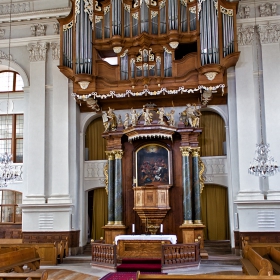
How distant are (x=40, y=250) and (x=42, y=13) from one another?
8408 millimetres


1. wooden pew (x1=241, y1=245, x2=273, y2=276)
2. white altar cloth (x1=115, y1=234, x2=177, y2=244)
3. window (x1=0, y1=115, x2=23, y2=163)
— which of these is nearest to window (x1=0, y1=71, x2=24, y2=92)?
window (x1=0, y1=115, x2=23, y2=163)

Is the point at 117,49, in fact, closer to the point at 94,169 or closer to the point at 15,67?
the point at 15,67

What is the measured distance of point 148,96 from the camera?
52.2ft

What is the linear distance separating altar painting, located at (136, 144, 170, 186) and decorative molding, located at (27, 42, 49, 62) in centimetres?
503

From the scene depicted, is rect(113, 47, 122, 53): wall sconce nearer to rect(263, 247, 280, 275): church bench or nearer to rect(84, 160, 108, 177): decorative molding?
rect(84, 160, 108, 177): decorative molding

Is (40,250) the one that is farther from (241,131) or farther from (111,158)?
(241,131)

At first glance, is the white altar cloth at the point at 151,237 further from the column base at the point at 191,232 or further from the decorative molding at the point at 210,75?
the decorative molding at the point at 210,75

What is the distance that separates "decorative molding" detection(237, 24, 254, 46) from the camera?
15375 mm

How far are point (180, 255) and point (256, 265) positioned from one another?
12.2 feet

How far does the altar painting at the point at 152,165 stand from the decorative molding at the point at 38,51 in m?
5.03

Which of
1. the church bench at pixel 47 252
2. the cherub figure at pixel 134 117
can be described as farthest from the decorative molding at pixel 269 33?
the church bench at pixel 47 252

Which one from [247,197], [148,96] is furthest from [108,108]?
[247,197]

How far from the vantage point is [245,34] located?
15414mm

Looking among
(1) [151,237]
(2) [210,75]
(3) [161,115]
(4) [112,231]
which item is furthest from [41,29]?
(1) [151,237]
